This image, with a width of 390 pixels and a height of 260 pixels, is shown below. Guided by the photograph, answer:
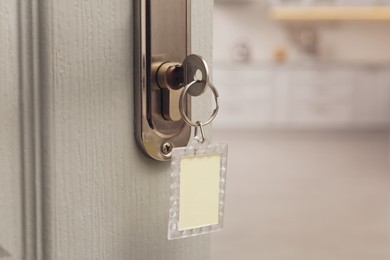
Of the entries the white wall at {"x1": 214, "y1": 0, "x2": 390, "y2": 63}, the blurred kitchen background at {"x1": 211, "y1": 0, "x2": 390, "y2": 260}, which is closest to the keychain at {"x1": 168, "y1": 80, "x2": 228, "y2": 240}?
the blurred kitchen background at {"x1": 211, "y1": 0, "x2": 390, "y2": 260}

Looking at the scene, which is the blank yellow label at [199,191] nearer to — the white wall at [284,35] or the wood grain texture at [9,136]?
the wood grain texture at [9,136]

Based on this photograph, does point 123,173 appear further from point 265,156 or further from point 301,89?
point 301,89

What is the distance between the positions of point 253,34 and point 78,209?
6.64 metres

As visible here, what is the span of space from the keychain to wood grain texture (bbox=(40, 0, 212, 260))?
4 centimetres

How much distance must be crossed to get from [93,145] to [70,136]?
18 mm

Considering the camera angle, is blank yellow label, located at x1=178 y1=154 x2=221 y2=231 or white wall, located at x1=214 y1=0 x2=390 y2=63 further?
white wall, located at x1=214 y1=0 x2=390 y2=63

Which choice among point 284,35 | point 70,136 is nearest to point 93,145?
point 70,136

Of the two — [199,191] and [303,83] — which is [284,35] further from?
[199,191]

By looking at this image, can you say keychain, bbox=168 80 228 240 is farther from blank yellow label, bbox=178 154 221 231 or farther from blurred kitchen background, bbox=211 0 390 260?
blurred kitchen background, bbox=211 0 390 260

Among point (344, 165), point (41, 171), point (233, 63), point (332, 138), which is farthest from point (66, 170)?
point (233, 63)

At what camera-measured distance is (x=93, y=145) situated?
1.39 feet

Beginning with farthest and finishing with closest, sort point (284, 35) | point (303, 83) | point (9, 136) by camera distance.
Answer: point (284, 35)
point (303, 83)
point (9, 136)

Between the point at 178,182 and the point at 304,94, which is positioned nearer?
the point at 178,182

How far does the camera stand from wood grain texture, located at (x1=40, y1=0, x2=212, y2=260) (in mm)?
403
